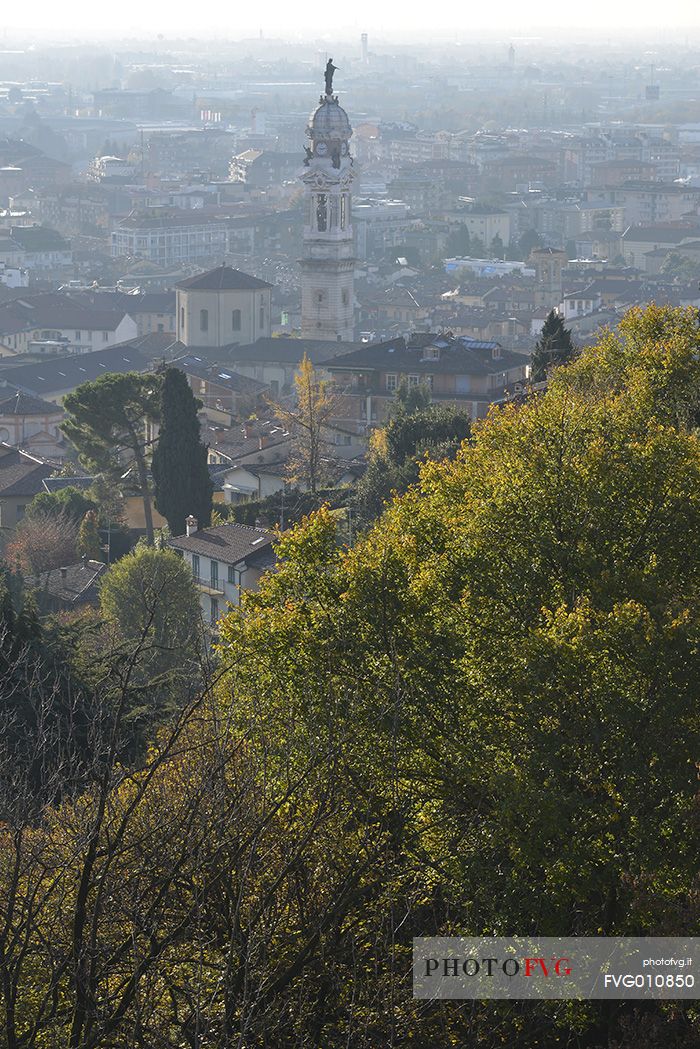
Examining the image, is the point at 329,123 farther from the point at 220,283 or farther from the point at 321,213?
the point at 220,283

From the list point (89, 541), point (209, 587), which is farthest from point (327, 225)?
point (209, 587)

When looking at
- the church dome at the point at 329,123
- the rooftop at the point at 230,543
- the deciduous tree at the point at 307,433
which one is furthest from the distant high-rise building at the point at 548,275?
the rooftop at the point at 230,543

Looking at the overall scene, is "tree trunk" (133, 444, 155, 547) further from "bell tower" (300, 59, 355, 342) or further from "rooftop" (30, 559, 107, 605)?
"bell tower" (300, 59, 355, 342)

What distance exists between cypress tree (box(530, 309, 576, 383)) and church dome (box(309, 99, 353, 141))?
887 inches

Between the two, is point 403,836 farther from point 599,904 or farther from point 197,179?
point 197,179

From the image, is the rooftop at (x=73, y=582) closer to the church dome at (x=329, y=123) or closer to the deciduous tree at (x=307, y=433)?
the deciduous tree at (x=307, y=433)

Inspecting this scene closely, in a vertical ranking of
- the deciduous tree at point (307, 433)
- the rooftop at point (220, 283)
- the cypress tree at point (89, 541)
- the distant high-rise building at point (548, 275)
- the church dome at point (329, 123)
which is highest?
the church dome at point (329, 123)

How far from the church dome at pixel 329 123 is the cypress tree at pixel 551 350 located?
2254 centimetres

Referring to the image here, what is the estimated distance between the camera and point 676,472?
10.4m

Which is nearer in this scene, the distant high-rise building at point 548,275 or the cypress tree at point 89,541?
the cypress tree at point 89,541

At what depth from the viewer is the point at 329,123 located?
155 feet

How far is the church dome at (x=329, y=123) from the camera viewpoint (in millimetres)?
47156

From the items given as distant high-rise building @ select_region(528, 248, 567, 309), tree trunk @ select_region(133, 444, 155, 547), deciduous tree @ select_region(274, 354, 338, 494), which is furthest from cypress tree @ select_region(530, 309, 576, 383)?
distant high-rise building @ select_region(528, 248, 567, 309)

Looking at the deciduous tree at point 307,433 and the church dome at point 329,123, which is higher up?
the church dome at point 329,123
